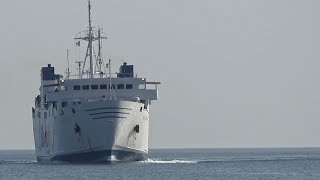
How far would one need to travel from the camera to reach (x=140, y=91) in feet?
412

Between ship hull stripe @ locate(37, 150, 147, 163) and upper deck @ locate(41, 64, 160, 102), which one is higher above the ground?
upper deck @ locate(41, 64, 160, 102)

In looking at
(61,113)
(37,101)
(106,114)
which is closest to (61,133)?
(61,113)

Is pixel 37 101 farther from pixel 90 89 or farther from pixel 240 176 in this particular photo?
pixel 240 176

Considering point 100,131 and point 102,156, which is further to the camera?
point 102,156

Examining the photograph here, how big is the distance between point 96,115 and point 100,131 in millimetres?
1574

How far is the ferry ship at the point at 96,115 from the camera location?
117 metres

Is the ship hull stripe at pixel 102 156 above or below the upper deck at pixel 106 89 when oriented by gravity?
below

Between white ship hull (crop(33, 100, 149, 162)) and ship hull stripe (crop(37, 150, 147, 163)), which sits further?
ship hull stripe (crop(37, 150, 147, 163))

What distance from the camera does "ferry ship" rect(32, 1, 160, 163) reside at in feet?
384

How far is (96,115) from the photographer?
117m

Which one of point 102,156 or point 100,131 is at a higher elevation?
point 100,131

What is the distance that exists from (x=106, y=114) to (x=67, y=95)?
10083 millimetres

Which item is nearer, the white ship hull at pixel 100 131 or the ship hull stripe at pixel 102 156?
the white ship hull at pixel 100 131

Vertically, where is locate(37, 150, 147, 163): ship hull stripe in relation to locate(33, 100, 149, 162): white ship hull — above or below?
below
